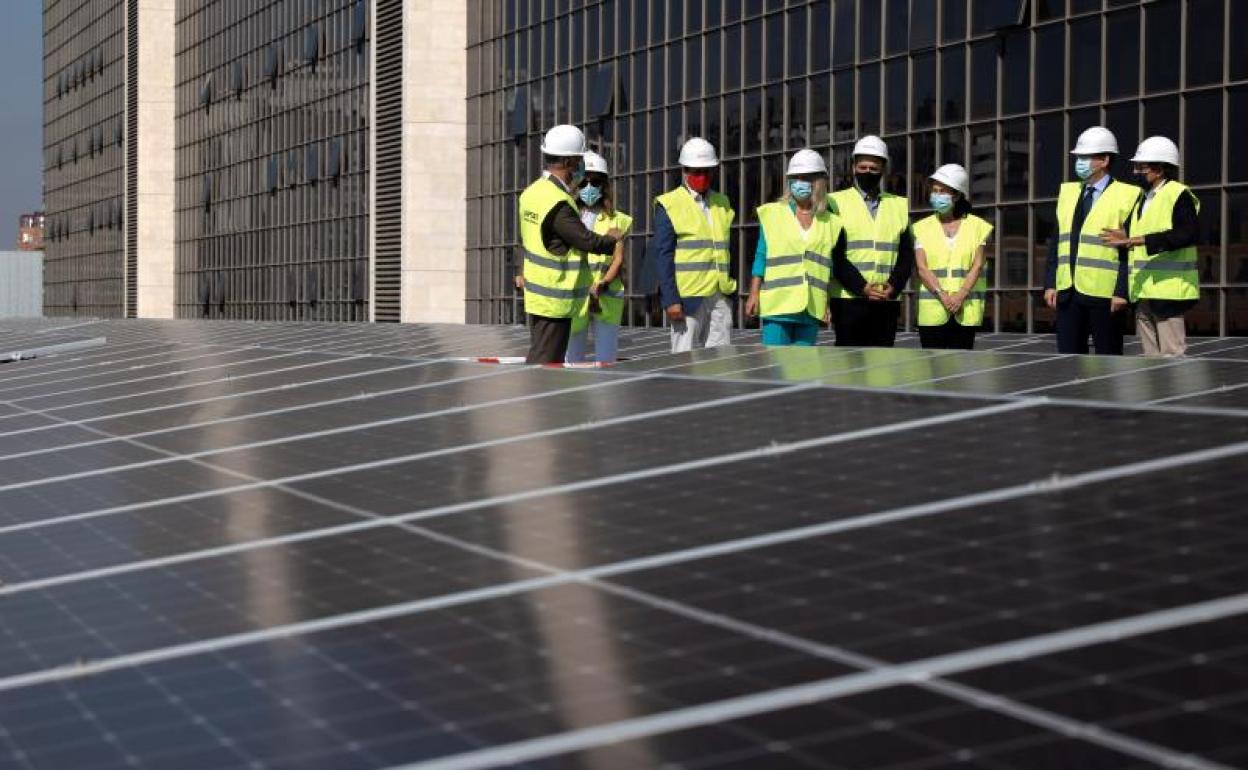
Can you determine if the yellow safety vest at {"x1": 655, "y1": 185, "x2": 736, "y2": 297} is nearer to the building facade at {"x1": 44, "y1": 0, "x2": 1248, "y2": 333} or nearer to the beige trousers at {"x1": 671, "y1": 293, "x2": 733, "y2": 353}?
the beige trousers at {"x1": 671, "y1": 293, "x2": 733, "y2": 353}

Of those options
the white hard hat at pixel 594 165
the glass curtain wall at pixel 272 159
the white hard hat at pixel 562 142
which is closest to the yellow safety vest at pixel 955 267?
the white hard hat at pixel 594 165

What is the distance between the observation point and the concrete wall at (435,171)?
4969 centimetres

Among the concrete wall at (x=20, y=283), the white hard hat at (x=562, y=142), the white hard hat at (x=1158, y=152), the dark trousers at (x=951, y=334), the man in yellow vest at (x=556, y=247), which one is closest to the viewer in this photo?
the white hard hat at (x=562, y=142)

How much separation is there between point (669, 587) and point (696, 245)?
10.8 metres

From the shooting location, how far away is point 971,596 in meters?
3.66

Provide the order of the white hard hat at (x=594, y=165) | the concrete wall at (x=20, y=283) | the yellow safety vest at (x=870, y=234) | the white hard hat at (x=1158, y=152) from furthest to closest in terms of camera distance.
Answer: the concrete wall at (x=20, y=283) → the white hard hat at (x=594, y=165) → the yellow safety vest at (x=870, y=234) → the white hard hat at (x=1158, y=152)

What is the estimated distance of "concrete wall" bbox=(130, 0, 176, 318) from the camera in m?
75.5

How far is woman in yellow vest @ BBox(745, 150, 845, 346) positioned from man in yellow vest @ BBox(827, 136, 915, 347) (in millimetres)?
145

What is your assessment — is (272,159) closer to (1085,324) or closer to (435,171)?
(435,171)

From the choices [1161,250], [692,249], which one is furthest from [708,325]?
[1161,250]

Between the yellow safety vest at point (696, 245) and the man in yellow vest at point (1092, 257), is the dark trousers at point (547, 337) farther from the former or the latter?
the man in yellow vest at point (1092, 257)

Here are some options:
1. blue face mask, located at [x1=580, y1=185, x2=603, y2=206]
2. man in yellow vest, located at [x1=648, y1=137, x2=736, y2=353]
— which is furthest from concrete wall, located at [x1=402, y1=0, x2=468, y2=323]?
man in yellow vest, located at [x1=648, y1=137, x2=736, y2=353]

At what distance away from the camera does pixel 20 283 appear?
103938 millimetres

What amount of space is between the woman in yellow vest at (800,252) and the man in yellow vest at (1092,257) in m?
1.58
